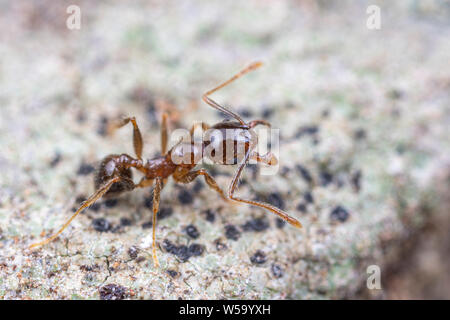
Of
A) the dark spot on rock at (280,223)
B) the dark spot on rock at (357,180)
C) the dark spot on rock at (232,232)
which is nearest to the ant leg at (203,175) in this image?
the dark spot on rock at (232,232)

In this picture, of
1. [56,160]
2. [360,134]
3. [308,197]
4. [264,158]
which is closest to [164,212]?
[264,158]

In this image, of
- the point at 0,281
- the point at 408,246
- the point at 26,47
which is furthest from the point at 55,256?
the point at 408,246

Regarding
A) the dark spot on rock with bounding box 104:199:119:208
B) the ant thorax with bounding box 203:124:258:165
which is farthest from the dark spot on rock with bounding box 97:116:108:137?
the ant thorax with bounding box 203:124:258:165

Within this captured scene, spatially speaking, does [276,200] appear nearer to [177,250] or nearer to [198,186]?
[198,186]

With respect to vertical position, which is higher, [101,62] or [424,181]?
[101,62]

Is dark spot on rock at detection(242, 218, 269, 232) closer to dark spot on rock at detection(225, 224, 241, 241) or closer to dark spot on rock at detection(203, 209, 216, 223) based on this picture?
dark spot on rock at detection(225, 224, 241, 241)

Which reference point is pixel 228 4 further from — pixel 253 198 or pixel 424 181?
pixel 424 181
